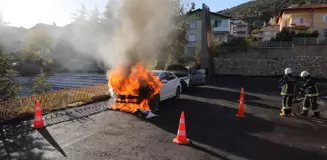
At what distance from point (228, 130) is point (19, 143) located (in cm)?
550

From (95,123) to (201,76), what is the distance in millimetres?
10791

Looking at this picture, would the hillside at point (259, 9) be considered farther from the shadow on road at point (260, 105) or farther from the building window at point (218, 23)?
the shadow on road at point (260, 105)

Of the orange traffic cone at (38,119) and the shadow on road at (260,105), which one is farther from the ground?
the orange traffic cone at (38,119)

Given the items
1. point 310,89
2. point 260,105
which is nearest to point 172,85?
point 260,105

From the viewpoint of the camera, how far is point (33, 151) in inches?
224

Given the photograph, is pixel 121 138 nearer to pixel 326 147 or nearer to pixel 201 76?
pixel 326 147

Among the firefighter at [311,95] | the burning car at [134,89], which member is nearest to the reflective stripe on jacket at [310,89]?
the firefighter at [311,95]

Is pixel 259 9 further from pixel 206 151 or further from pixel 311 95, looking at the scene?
pixel 206 151

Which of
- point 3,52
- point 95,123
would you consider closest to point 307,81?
point 95,123

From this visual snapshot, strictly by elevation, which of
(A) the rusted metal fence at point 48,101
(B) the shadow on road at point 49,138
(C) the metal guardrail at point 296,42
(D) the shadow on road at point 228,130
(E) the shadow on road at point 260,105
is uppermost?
(C) the metal guardrail at point 296,42

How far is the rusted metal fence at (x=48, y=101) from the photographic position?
8.47 metres

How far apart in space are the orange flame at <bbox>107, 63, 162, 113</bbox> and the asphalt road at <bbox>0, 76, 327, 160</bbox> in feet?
1.71

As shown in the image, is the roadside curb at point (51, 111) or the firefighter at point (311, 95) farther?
the firefighter at point (311, 95)

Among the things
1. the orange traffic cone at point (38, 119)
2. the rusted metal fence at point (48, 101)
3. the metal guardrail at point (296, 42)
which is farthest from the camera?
the metal guardrail at point (296, 42)
